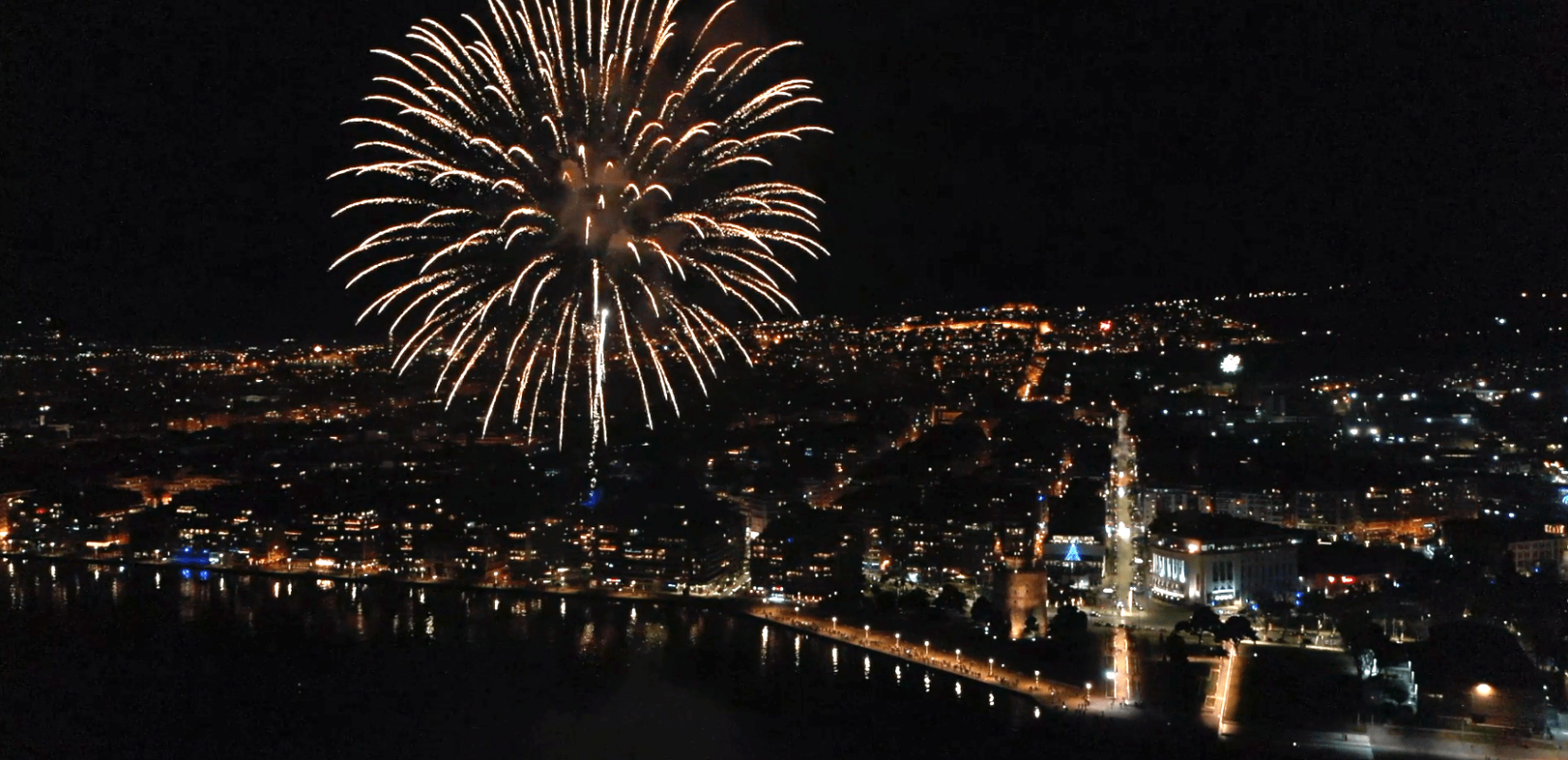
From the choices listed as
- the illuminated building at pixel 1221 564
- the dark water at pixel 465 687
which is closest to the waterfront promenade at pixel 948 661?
the dark water at pixel 465 687

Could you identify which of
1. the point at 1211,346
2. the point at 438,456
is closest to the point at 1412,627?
the point at 438,456

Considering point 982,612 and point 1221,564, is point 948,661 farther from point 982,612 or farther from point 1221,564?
point 1221,564

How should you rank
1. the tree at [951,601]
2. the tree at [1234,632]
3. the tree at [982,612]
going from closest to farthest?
the tree at [1234,632]
the tree at [982,612]
the tree at [951,601]

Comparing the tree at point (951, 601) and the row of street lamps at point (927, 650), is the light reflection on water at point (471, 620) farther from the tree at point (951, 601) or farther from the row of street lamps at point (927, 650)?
the tree at point (951, 601)

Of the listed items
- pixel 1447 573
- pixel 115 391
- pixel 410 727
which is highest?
pixel 115 391

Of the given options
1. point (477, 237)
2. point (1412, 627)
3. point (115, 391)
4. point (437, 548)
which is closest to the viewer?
point (477, 237)

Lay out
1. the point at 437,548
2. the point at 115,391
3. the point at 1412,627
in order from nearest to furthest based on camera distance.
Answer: the point at 1412,627 → the point at 437,548 → the point at 115,391

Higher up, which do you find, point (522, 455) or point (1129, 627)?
point (522, 455)

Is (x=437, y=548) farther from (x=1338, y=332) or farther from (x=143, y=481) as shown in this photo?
(x=1338, y=332)
